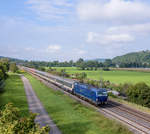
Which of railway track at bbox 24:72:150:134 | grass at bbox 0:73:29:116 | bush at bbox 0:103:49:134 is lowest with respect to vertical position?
railway track at bbox 24:72:150:134

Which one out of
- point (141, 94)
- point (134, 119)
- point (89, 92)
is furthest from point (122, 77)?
point (134, 119)

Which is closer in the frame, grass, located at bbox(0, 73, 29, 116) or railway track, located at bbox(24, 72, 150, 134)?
railway track, located at bbox(24, 72, 150, 134)

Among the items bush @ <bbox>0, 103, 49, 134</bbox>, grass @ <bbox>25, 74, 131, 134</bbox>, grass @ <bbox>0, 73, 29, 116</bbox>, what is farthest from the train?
bush @ <bbox>0, 103, 49, 134</bbox>

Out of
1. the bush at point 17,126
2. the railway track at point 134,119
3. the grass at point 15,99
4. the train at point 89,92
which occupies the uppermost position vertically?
the bush at point 17,126

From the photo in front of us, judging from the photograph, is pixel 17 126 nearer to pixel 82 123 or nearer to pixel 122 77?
pixel 82 123

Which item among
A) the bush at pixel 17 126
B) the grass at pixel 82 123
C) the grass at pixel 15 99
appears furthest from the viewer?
the grass at pixel 15 99

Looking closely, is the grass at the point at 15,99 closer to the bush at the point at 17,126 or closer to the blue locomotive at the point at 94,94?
the blue locomotive at the point at 94,94

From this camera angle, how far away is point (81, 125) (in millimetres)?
19219

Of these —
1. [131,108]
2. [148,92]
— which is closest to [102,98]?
[131,108]

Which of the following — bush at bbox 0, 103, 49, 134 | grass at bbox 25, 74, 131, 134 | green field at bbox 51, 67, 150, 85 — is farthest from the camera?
green field at bbox 51, 67, 150, 85

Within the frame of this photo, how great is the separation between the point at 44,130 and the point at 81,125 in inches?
452

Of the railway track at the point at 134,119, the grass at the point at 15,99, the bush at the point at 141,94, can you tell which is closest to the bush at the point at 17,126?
the railway track at the point at 134,119

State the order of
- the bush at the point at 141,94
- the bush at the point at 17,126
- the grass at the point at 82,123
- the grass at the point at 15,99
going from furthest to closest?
the bush at the point at 141,94 < the grass at the point at 15,99 < the grass at the point at 82,123 < the bush at the point at 17,126

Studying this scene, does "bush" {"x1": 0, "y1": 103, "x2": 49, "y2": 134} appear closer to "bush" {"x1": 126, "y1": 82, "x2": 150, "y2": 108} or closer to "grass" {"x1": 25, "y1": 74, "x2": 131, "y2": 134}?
"grass" {"x1": 25, "y1": 74, "x2": 131, "y2": 134}
